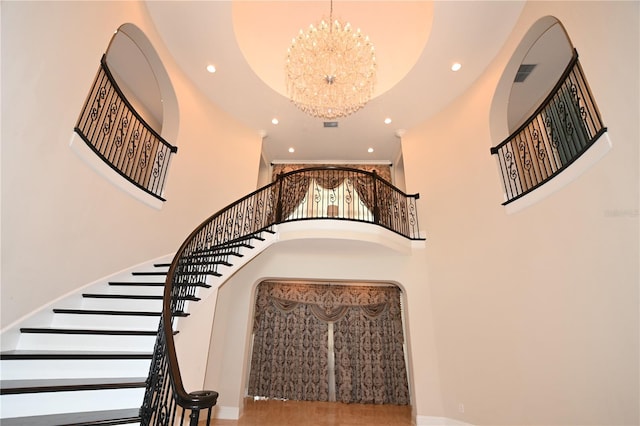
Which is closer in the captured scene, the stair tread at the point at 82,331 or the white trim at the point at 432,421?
the stair tread at the point at 82,331

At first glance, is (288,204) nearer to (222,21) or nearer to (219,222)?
(219,222)

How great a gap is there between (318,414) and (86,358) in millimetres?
4606

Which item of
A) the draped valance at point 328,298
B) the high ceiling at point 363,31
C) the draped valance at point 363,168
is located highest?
the high ceiling at point 363,31

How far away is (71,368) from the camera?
2.43 meters

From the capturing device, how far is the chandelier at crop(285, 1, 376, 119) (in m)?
3.79

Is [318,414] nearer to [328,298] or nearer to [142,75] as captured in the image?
Answer: [328,298]

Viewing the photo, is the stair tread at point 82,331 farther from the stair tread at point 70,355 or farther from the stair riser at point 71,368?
the stair riser at point 71,368

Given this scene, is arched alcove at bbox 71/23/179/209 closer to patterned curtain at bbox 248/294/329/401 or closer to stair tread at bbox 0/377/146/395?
stair tread at bbox 0/377/146/395

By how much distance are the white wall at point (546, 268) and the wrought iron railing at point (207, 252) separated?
0.88 metres

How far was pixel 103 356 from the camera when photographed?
252cm

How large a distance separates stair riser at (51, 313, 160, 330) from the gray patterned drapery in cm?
421

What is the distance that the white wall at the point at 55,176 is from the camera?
241cm

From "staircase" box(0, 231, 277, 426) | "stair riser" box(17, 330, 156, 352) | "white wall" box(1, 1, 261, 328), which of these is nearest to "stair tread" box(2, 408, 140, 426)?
"staircase" box(0, 231, 277, 426)

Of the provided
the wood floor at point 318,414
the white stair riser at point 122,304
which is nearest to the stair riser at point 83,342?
the white stair riser at point 122,304
